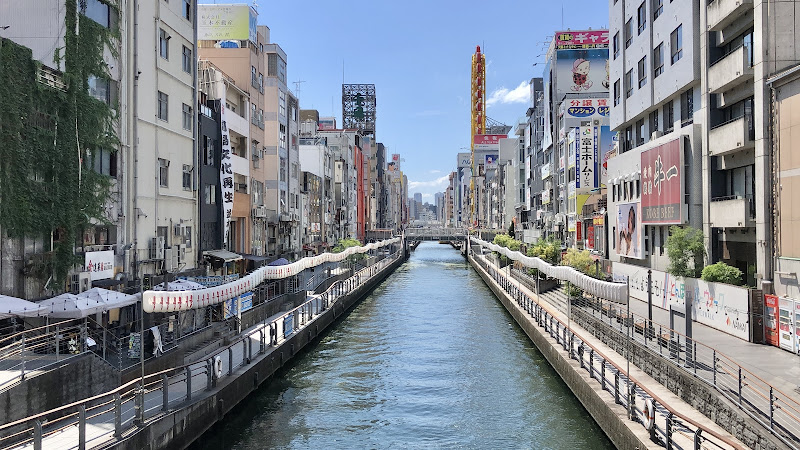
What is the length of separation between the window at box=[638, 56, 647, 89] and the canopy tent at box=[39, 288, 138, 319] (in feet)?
107

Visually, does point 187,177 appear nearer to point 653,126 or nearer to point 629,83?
point 653,126

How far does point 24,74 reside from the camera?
A: 21.1 m

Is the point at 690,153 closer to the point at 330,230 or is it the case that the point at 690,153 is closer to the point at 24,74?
the point at 24,74

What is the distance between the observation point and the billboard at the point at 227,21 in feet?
163

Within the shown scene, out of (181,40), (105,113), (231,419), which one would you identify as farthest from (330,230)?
(231,419)

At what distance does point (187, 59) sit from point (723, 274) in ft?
98.8

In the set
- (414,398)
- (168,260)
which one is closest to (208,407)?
(414,398)

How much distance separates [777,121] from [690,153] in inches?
297

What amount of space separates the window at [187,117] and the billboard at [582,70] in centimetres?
5104

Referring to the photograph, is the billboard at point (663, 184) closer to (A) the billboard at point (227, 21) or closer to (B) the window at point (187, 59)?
(B) the window at point (187, 59)

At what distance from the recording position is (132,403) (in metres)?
16.7

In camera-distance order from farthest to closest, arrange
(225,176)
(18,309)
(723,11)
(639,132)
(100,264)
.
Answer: (639,132), (225,176), (723,11), (100,264), (18,309)

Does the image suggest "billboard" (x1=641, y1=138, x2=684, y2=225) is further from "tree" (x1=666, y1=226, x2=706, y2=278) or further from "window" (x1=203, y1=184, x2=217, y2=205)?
"window" (x1=203, y1=184, x2=217, y2=205)

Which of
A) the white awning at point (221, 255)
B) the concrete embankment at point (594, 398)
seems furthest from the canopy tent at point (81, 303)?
the concrete embankment at point (594, 398)
